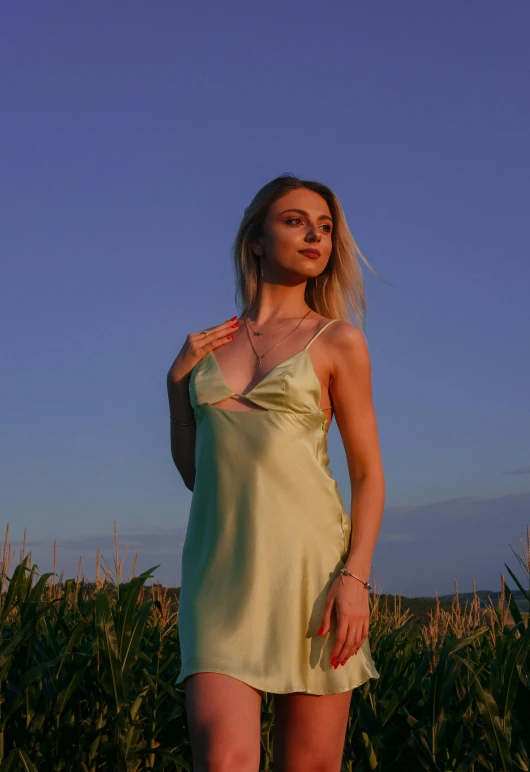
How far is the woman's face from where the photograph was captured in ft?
8.98

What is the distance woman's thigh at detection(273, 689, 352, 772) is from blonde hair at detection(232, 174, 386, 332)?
1.16 metres

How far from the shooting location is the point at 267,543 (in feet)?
7.73

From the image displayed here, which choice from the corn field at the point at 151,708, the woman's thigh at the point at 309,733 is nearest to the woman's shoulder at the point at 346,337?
the woman's thigh at the point at 309,733

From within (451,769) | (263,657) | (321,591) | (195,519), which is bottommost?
(451,769)

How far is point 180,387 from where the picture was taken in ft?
8.98

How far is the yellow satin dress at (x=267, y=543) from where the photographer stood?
2.27m

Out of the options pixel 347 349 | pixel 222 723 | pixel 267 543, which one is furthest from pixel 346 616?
pixel 347 349

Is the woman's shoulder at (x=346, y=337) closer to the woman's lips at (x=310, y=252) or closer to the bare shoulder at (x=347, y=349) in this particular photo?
the bare shoulder at (x=347, y=349)

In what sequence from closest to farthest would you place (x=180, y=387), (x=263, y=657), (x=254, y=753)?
(x=254, y=753) < (x=263, y=657) < (x=180, y=387)

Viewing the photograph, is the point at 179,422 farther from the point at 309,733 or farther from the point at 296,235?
the point at 309,733

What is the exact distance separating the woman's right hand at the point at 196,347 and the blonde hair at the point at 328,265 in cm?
18

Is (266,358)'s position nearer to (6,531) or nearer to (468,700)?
(468,700)

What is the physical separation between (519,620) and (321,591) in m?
1.87

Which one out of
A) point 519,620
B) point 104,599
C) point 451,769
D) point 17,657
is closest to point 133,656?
point 104,599
